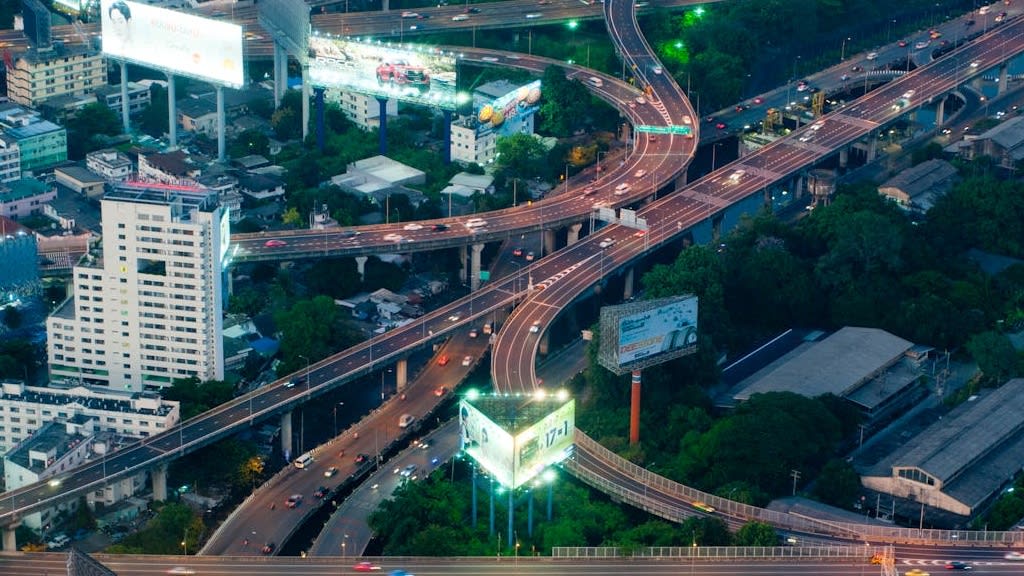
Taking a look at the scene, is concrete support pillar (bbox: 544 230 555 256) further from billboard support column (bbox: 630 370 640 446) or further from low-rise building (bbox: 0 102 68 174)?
low-rise building (bbox: 0 102 68 174)

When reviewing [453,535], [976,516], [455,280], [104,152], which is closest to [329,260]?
[455,280]

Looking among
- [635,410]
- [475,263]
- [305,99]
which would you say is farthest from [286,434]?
[305,99]

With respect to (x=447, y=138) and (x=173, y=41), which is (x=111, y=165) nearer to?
(x=173, y=41)

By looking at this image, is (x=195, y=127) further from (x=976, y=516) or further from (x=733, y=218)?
(x=976, y=516)

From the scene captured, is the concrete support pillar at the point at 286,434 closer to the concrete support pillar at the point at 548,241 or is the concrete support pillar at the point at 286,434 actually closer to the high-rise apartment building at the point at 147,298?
the high-rise apartment building at the point at 147,298

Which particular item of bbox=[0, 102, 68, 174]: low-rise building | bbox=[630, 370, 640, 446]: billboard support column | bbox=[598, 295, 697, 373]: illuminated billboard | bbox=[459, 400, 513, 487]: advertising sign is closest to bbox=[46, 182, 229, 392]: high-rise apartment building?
bbox=[459, 400, 513, 487]: advertising sign

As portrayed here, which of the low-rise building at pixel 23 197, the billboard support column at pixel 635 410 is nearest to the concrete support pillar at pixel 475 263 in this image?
the billboard support column at pixel 635 410
